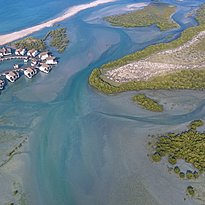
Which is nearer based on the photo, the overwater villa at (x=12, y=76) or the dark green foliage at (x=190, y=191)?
the dark green foliage at (x=190, y=191)

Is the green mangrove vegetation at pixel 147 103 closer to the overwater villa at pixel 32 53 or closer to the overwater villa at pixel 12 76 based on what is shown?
the overwater villa at pixel 12 76

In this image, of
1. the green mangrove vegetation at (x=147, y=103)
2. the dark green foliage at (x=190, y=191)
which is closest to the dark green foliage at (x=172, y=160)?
the dark green foliage at (x=190, y=191)

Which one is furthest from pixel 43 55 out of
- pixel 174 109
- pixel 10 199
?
pixel 10 199

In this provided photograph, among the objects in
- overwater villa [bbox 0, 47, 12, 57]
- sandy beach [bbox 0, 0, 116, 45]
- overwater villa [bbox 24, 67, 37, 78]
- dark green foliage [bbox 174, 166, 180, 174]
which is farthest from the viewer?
sandy beach [bbox 0, 0, 116, 45]

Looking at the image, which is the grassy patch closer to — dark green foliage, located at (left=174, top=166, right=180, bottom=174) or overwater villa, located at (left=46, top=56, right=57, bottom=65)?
dark green foliage, located at (left=174, top=166, right=180, bottom=174)

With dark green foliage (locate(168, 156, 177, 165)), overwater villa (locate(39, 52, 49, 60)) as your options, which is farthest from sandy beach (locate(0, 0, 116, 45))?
dark green foliage (locate(168, 156, 177, 165))

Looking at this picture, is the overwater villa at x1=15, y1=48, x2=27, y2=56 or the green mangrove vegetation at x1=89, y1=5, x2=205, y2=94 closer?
the green mangrove vegetation at x1=89, y1=5, x2=205, y2=94
